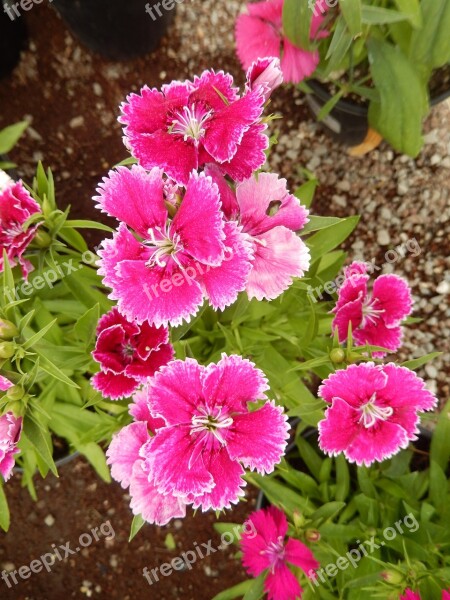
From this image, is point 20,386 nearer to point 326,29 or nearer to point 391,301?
point 391,301

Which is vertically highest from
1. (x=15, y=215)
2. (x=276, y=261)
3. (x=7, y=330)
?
(x=15, y=215)

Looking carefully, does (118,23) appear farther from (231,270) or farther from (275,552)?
(275,552)

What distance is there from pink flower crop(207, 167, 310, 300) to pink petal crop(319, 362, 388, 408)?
189 millimetres

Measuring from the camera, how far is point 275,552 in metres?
1.32

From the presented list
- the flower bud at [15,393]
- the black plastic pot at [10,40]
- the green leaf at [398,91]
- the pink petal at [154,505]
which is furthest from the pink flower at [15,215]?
the black plastic pot at [10,40]

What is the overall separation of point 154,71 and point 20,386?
169 cm

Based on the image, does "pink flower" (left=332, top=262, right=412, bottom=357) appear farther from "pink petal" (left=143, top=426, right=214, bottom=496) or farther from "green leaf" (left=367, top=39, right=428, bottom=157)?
"green leaf" (left=367, top=39, right=428, bottom=157)

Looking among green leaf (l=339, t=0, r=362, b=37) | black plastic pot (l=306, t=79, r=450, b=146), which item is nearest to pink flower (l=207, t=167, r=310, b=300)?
green leaf (l=339, t=0, r=362, b=37)

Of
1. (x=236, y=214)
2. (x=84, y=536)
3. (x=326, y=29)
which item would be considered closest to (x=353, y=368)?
(x=236, y=214)

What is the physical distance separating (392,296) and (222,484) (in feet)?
1.95

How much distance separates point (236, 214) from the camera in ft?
3.15

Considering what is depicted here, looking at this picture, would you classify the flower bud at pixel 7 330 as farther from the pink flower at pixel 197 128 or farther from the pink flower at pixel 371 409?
the pink flower at pixel 371 409

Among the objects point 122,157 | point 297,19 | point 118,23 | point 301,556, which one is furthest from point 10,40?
point 301,556

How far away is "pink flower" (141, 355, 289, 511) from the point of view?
0.93 meters
